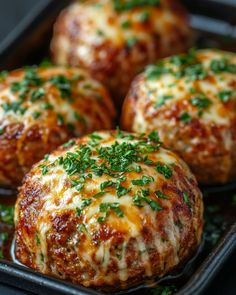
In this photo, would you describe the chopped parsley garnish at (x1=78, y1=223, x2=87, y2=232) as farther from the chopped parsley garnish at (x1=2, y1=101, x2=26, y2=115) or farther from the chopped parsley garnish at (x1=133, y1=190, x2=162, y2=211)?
the chopped parsley garnish at (x1=2, y1=101, x2=26, y2=115)

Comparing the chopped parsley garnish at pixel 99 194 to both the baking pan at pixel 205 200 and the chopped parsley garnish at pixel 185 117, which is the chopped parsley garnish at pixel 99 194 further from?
the chopped parsley garnish at pixel 185 117

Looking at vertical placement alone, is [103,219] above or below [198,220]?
above

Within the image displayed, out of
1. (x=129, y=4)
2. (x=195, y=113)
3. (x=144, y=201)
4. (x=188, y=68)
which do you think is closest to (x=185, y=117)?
(x=195, y=113)

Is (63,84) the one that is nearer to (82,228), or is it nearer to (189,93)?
(189,93)

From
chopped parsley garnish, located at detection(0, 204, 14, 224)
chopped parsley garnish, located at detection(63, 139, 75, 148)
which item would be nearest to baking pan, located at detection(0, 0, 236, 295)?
chopped parsley garnish, located at detection(0, 204, 14, 224)

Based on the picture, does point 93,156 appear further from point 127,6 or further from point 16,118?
point 127,6

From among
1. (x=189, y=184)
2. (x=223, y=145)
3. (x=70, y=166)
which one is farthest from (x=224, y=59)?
(x=70, y=166)
